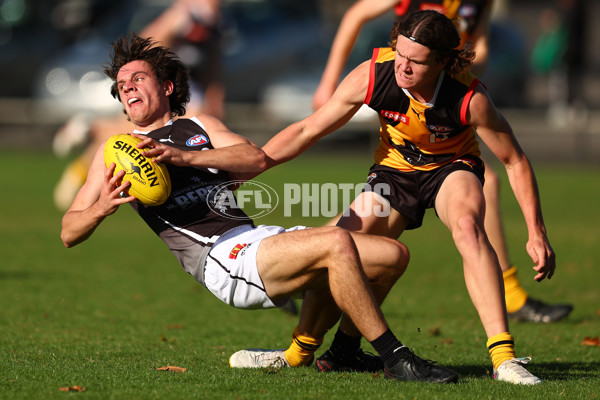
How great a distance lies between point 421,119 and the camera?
5496mm

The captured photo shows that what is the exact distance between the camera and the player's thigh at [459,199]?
17.3 ft

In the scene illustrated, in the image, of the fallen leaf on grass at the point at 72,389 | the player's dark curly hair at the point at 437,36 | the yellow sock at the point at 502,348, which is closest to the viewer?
the fallen leaf on grass at the point at 72,389

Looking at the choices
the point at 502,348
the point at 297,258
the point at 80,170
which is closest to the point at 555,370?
the point at 502,348

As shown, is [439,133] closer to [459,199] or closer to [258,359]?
[459,199]

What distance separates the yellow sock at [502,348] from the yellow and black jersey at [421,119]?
1.04 metres

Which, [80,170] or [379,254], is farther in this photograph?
[80,170]

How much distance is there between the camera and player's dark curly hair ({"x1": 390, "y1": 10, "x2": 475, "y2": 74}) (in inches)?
206

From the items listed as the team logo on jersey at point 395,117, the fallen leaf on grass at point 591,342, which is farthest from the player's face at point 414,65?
the fallen leaf on grass at point 591,342

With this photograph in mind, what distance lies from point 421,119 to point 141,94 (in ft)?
4.86

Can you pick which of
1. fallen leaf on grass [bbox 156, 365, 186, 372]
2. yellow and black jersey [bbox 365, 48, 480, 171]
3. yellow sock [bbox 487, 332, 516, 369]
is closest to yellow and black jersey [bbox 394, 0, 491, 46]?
yellow and black jersey [bbox 365, 48, 480, 171]

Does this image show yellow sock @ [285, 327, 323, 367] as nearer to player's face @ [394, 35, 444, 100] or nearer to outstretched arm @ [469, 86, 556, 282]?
outstretched arm @ [469, 86, 556, 282]

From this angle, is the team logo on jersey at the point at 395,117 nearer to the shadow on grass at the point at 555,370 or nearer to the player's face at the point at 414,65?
the player's face at the point at 414,65

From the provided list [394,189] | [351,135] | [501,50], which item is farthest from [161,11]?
[394,189]

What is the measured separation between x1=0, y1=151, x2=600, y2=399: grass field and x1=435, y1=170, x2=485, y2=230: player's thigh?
81 centimetres
